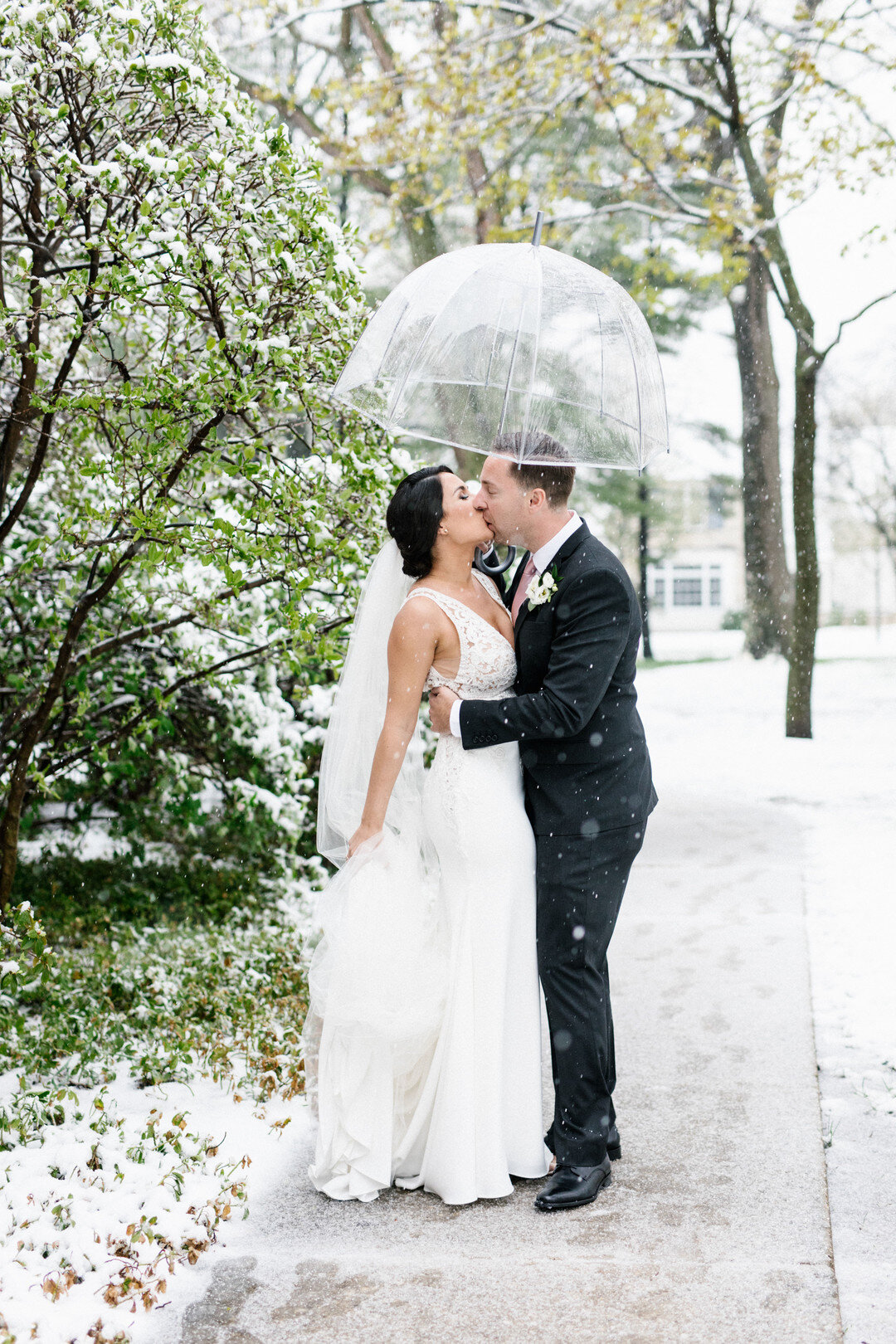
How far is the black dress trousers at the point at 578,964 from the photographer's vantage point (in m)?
3.54

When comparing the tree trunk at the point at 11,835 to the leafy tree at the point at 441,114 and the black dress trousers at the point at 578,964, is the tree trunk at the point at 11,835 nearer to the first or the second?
the black dress trousers at the point at 578,964

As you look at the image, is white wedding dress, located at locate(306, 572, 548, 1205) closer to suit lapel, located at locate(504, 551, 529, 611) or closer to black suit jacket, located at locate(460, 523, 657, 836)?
black suit jacket, located at locate(460, 523, 657, 836)

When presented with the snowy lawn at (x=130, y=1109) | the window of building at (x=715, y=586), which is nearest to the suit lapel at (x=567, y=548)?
the snowy lawn at (x=130, y=1109)

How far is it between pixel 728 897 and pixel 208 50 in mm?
5710

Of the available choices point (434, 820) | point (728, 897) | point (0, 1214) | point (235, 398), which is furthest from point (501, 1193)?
point (728, 897)

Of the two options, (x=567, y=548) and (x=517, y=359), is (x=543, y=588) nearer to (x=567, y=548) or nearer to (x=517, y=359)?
(x=567, y=548)

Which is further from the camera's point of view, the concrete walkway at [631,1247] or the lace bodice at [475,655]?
the lace bodice at [475,655]

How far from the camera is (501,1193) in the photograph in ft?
11.6

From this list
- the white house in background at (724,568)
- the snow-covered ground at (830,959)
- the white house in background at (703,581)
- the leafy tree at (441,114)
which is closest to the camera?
the snow-covered ground at (830,959)

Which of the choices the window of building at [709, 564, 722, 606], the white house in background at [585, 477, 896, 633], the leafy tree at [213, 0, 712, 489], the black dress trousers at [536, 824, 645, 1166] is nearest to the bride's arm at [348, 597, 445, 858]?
the black dress trousers at [536, 824, 645, 1166]

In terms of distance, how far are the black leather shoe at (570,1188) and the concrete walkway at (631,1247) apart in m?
0.05

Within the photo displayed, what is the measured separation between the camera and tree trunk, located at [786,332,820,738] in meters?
13.2

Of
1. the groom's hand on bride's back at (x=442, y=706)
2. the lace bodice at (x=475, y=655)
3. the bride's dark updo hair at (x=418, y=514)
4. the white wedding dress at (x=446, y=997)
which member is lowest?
the white wedding dress at (x=446, y=997)

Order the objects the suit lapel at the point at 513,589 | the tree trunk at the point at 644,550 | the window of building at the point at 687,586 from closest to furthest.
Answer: the suit lapel at the point at 513,589, the tree trunk at the point at 644,550, the window of building at the point at 687,586
